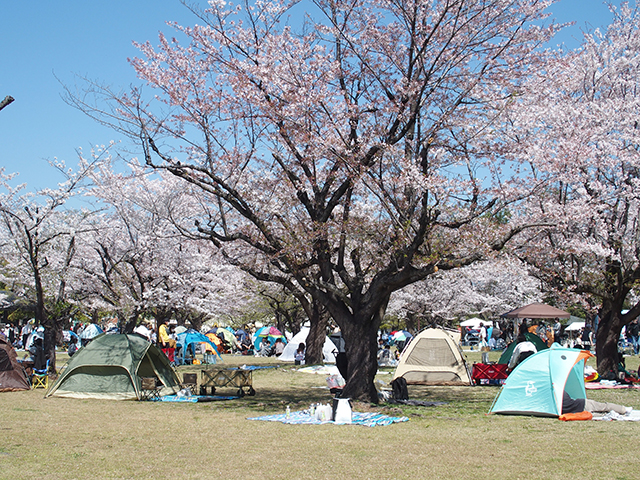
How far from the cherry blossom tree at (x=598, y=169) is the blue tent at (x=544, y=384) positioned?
2549mm

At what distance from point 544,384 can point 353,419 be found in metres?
3.53

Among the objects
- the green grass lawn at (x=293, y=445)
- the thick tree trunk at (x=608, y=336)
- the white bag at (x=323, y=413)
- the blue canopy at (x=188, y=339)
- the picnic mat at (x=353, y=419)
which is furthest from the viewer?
the blue canopy at (x=188, y=339)

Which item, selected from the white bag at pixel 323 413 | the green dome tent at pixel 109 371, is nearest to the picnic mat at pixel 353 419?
the white bag at pixel 323 413

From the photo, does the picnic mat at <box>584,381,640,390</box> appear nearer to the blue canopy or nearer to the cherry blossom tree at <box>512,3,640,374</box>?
the cherry blossom tree at <box>512,3,640,374</box>

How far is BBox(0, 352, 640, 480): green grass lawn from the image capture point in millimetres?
6195

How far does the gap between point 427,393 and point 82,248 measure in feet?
57.6

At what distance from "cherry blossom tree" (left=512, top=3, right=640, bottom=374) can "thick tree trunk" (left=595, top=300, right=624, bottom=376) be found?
25 mm

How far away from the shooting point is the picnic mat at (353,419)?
30.5 feet

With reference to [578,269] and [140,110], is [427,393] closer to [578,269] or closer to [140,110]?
[578,269]

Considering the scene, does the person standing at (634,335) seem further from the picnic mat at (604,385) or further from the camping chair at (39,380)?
the camping chair at (39,380)

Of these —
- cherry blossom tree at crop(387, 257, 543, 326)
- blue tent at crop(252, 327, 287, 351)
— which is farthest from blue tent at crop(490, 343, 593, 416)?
blue tent at crop(252, 327, 287, 351)

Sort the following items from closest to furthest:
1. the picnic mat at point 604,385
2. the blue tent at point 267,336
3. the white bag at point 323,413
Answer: the white bag at point 323,413
the picnic mat at point 604,385
the blue tent at point 267,336

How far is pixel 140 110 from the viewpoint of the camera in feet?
38.0

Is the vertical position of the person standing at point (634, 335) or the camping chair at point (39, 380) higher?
the person standing at point (634, 335)
